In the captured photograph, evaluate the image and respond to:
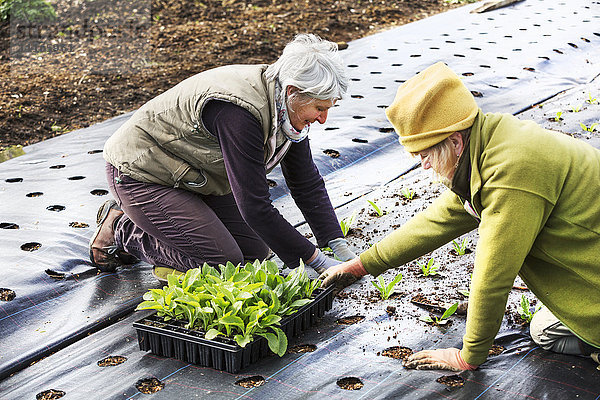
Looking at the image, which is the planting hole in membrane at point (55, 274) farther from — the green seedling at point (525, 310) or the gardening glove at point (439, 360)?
the green seedling at point (525, 310)

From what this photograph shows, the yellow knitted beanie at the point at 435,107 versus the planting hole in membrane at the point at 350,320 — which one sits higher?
the yellow knitted beanie at the point at 435,107

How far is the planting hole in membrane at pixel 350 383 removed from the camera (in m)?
2.38

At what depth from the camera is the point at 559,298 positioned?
2.20m

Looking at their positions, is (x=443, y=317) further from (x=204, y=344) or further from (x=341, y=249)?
(x=204, y=344)

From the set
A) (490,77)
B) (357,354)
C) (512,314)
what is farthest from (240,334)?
(490,77)

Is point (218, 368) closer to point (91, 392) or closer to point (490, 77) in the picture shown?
point (91, 392)

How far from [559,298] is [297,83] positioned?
1.34m

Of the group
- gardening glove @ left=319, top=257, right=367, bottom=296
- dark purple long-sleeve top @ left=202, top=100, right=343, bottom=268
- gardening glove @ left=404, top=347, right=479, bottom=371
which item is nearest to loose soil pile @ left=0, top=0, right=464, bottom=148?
dark purple long-sleeve top @ left=202, top=100, right=343, bottom=268

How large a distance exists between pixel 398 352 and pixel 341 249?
862 millimetres

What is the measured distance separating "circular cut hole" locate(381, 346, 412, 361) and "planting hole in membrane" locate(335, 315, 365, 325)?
0.86ft

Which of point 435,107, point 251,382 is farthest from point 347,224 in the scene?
point 435,107

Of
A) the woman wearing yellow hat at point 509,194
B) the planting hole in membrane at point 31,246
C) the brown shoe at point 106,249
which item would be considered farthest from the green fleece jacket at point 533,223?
the planting hole in membrane at point 31,246

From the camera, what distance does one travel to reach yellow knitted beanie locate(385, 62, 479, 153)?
1.98m

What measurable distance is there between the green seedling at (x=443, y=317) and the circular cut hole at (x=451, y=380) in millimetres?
394
